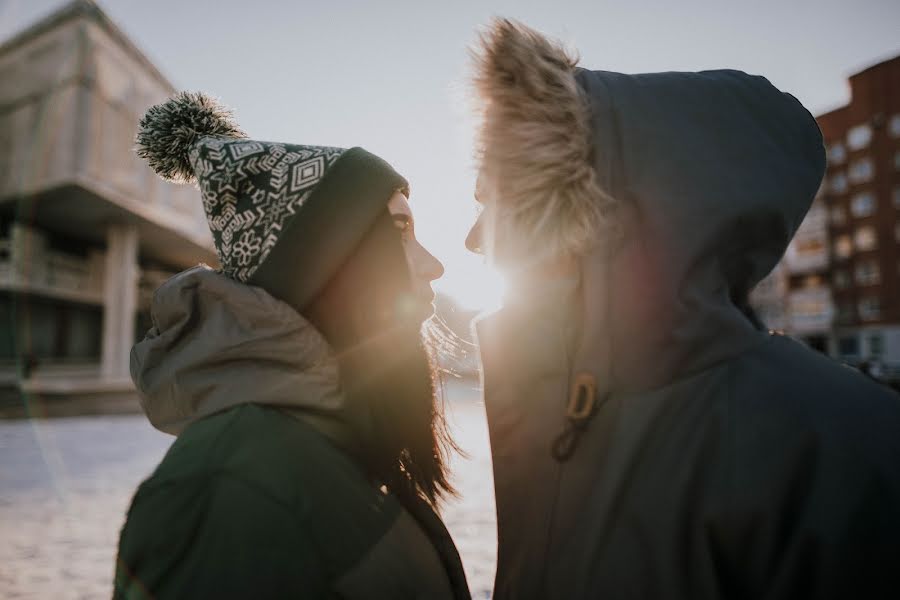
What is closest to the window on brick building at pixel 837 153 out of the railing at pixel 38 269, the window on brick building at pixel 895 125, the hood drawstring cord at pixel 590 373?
the window on brick building at pixel 895 125

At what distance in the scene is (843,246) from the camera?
37.8 m

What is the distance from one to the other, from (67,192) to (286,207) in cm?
1935

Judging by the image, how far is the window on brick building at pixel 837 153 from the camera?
125ft

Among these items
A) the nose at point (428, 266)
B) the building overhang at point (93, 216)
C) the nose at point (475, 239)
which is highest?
the building overhang at point (93, 216)

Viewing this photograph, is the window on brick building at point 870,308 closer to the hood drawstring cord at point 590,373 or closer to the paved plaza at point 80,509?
the paved plaza at point 80,509

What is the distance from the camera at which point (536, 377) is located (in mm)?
1155

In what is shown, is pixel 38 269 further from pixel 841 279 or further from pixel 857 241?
pixel 841 279

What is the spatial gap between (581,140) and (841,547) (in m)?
0.90

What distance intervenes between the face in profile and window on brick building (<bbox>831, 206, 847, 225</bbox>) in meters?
47.0

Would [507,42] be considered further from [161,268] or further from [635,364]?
[161,268]

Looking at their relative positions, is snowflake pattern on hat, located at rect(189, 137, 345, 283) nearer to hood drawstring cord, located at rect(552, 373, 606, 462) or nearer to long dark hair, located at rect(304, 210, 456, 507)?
long dark hair, located at rect(304, 210, 456, 507)

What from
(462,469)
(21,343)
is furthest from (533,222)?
(21,343)

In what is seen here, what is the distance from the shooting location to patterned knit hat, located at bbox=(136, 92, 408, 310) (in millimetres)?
1261

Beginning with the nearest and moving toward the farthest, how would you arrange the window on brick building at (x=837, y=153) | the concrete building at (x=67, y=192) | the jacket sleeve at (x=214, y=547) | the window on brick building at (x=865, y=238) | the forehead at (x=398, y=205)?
1. the jacket sleeve at (x=214, y=547)
2. the forehead at (x=398, y=205)
3. the concrete building at (x=67, y=192)
4. the window on brick building at (x=865, y=238)
5. the window on brick building at (x=837, y=153)
